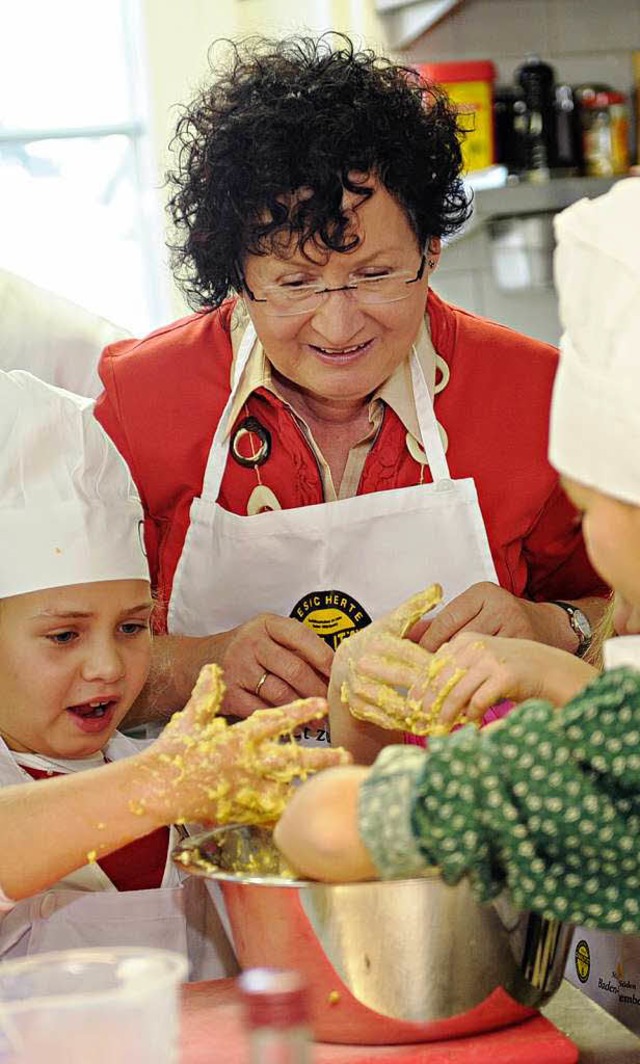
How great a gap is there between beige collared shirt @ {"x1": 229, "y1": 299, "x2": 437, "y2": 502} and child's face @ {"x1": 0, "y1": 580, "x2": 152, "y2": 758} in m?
0.36

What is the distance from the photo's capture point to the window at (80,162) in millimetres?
3324

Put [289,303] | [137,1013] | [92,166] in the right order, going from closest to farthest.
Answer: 1. [137,1013]
2. [289,303]
3. [92,166]

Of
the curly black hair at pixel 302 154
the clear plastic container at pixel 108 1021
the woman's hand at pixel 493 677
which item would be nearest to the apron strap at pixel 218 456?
the curly black hair at pixel 302 154

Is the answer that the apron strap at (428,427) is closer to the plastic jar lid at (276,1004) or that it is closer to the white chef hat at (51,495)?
the white chef hat at (51,495)

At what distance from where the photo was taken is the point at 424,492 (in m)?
1.69

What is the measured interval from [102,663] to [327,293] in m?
0.50

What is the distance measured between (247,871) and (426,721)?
0.21 metres

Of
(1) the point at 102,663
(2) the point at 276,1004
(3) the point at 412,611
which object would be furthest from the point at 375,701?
(2) the point at 276,1004

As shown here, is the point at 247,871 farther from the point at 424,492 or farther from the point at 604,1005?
the point at 424,492

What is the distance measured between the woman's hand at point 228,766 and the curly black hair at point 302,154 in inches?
25.4

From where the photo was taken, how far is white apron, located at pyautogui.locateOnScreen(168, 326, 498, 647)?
1.68 m

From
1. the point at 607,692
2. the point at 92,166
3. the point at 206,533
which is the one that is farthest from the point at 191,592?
the point at 92,166

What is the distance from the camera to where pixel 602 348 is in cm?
82

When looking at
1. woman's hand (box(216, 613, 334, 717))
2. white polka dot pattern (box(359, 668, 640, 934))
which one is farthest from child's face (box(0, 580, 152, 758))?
white polka dot pattern (box(359, 668, 640, 934))
